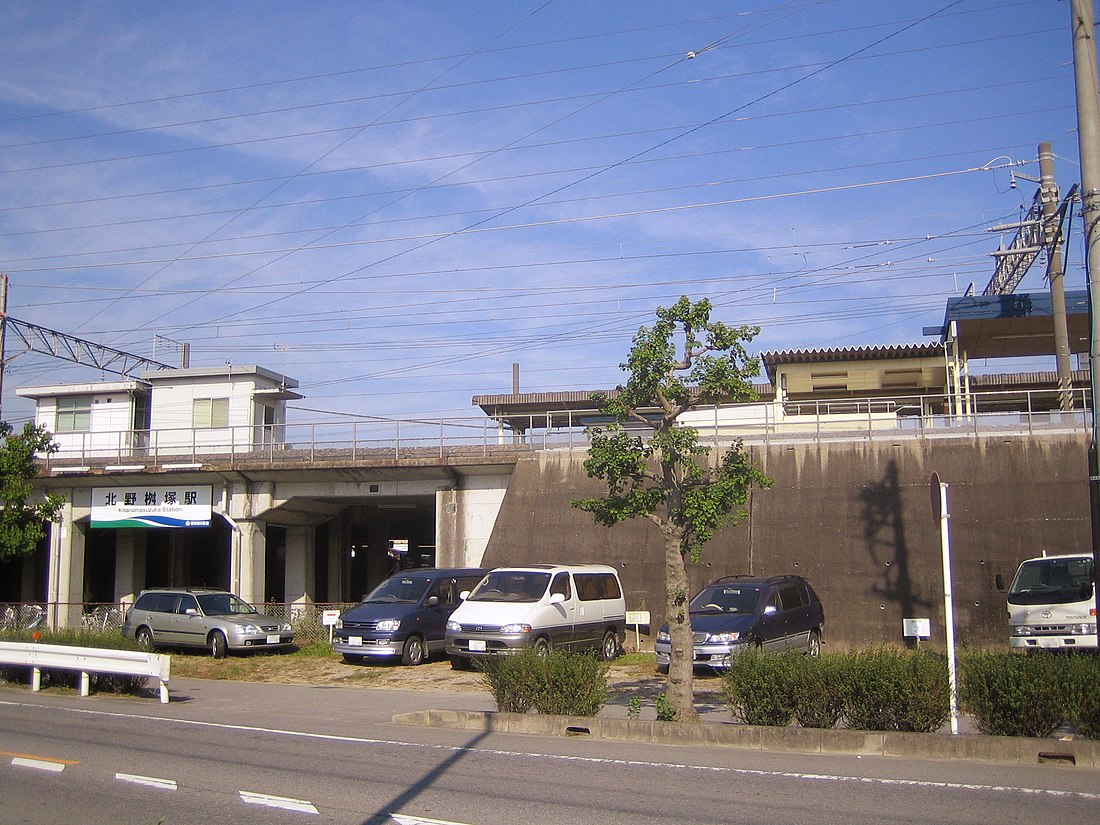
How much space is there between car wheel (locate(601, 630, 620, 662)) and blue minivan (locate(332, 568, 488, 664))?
3.39 m

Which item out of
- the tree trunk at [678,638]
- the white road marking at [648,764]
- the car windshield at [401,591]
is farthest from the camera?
the car windshield at [401,591]

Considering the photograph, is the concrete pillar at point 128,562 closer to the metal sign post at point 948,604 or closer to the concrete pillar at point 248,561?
the concrete pillar at point 248,561

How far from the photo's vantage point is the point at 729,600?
63.0ft

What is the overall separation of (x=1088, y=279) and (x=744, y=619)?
9041 mm

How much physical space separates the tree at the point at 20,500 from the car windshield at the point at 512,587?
1461cm

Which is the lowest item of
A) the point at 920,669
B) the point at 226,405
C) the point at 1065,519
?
the point at 920,669

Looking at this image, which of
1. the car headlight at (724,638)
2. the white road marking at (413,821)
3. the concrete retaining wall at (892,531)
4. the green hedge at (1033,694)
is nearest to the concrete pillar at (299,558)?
the concrete retaining wall at (892,531)

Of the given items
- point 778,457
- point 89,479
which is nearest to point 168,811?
point 778,457

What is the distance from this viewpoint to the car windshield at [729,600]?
62.0 ft

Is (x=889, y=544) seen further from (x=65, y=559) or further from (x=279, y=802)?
(x=65, y=559)

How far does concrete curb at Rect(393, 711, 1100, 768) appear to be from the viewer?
10.0 meters

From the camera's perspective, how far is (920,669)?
36.1 feet

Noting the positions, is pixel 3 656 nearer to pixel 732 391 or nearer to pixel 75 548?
pixel 732 391

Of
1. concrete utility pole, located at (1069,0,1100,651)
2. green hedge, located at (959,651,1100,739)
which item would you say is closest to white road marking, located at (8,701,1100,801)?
green hedge, located at (959,651,1100,739)
